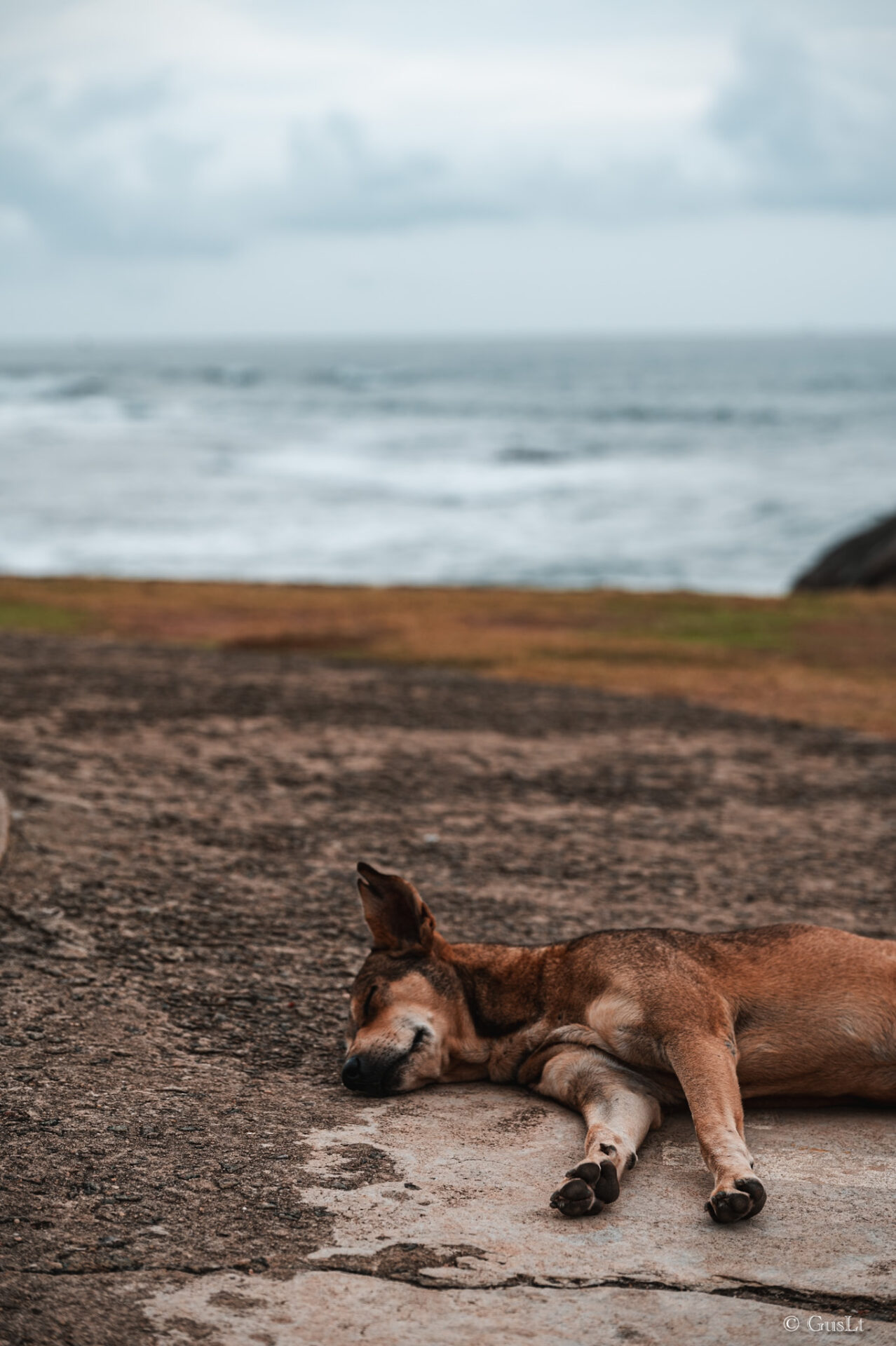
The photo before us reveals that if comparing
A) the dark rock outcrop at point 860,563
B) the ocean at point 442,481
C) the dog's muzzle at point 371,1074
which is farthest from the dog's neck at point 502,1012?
the ocean at point 442,481

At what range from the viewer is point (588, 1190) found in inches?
146

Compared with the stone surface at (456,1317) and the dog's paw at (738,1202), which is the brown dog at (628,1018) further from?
the stone surface at (456,1317)

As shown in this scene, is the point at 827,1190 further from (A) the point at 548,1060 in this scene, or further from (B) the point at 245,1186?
(B) the point at 245,1186

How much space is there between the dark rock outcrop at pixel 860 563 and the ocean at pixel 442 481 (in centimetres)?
664

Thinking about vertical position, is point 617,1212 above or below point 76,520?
below

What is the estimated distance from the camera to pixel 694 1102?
13.4 ft

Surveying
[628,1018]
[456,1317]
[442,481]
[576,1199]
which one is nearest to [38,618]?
[628,1018]

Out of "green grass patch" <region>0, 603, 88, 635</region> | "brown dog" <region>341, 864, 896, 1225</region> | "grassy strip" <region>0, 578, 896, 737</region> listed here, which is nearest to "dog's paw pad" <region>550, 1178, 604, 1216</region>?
"brown dog" <region>341, 864, 896, 1225</region>

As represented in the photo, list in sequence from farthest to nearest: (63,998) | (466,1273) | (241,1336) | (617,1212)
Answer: (63,998) < (617,1212) < (466,1273) < (241,1336)

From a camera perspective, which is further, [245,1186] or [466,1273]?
[245,1186]

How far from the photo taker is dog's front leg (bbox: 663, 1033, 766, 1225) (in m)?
3.67

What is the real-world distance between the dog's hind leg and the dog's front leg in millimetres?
180

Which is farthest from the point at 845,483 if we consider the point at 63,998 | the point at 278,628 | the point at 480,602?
the point at 63,998

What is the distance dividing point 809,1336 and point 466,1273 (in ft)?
2.75
